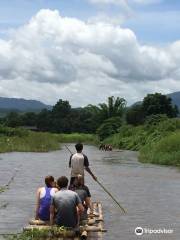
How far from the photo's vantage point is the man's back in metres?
12.2

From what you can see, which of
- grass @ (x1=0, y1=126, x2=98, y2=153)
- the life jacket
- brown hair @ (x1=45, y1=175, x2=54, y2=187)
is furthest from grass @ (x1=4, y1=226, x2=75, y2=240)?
grass @ (x1=0, y1=126, x2=98, y2=153)

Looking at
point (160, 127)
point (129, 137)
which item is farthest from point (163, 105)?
point (160, 127)

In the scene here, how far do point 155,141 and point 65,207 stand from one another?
152 feet

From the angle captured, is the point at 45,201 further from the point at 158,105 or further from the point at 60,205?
the point at 158,105

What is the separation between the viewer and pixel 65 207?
12.2 meters

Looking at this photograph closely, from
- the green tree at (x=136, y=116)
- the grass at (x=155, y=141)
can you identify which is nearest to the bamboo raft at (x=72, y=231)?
the grass at (x=155, y=141)

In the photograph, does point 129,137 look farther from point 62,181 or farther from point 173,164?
point 62,181

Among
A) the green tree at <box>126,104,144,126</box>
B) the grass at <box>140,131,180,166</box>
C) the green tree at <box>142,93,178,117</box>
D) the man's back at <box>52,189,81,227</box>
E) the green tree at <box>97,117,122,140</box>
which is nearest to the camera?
the man's back at <box>52,189,81,227</box>

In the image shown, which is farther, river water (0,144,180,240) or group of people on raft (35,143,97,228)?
river water (0,144,180,240)

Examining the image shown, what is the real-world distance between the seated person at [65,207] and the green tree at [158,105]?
91.4 meters

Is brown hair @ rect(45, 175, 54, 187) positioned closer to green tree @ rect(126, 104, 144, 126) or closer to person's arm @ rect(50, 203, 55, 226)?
person's arm @ rect(50, 203, 55, 226)

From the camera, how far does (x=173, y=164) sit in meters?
41.0

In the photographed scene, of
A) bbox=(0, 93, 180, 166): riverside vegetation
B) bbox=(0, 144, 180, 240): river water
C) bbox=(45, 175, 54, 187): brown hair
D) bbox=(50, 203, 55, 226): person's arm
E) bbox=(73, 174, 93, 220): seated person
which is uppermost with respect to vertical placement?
bbox=(0, 93, 180, 166): riverside vegetation

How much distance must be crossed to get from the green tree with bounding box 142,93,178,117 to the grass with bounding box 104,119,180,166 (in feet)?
42.2
